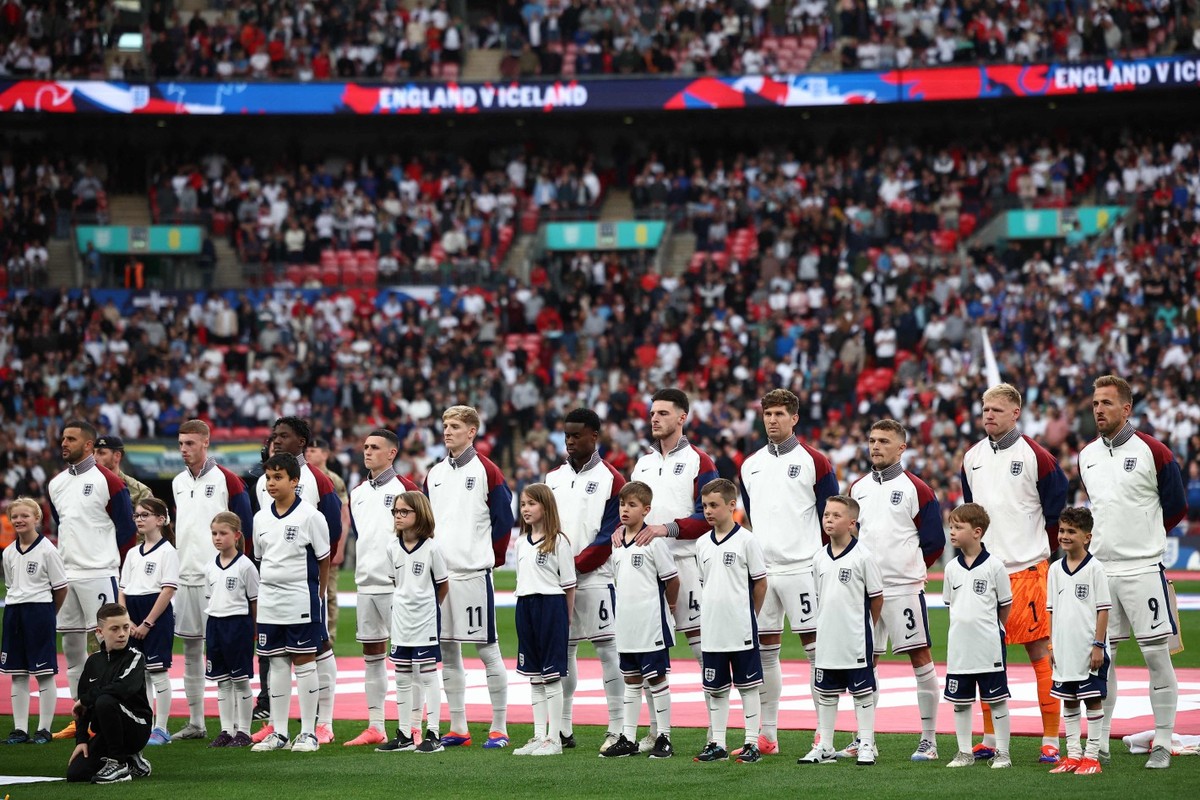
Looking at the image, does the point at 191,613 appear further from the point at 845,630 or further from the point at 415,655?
the point at 845,630

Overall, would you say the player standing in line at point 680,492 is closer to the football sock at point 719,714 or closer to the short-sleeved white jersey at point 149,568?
the football sock at point 719,714

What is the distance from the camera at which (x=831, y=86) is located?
36875 millimetres

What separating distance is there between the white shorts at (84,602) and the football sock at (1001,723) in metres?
6.63

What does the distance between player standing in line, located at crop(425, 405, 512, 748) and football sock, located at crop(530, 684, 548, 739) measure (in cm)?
40

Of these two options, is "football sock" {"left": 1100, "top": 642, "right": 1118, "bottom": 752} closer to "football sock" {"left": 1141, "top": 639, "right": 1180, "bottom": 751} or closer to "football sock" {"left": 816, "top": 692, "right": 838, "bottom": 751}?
"football sock" {"left": 1141, "top": 639, "right": 1180, "bottom": 751}

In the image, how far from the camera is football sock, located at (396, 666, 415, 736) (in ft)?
35.5

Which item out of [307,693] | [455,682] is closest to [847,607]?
[455,682]

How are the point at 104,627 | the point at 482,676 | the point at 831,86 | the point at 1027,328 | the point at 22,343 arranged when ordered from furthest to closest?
the point at 831,86
the point at 22,343
the point at 1027,328
the point at 482,676
the point at 104,627

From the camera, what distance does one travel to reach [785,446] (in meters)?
10.9

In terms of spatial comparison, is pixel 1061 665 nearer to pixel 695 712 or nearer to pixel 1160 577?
pixel 1160 577

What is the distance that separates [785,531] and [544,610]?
1718mm

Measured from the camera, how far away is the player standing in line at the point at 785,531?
10703 mm

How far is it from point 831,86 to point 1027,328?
8.74 meters

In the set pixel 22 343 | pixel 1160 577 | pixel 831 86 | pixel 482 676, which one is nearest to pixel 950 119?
pixel 831 86
